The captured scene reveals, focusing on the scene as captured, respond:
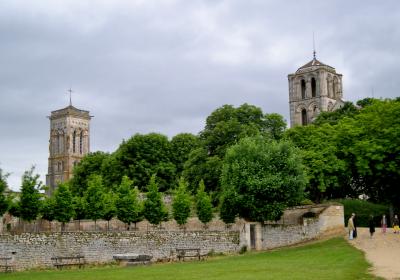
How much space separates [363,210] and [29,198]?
2862cm

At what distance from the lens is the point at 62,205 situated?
3981 centimetres

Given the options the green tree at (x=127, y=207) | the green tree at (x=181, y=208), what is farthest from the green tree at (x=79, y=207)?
the green tree at (x=181, y=208)

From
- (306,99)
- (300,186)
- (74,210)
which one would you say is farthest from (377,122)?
(306,99)

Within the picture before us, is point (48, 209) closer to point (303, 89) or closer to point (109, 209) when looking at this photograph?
point (109, 209)

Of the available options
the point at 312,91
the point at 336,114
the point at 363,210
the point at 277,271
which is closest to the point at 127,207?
the point at 277,271

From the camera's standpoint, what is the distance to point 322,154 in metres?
44.2

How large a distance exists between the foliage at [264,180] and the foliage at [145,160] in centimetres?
3189

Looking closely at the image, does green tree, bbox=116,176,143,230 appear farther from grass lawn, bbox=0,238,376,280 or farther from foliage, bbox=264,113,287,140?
foliage, bbox=264,113,287,140

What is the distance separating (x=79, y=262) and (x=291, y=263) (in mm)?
12833

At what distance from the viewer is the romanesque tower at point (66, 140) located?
408 ft

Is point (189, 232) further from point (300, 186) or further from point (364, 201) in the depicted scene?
point (364, 201)

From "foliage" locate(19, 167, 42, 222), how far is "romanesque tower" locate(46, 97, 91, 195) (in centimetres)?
8577

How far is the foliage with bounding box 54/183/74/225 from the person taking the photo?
39.8 meters

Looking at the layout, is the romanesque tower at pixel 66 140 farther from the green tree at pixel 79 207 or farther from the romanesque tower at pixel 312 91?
the green tree at pixel 79 207
